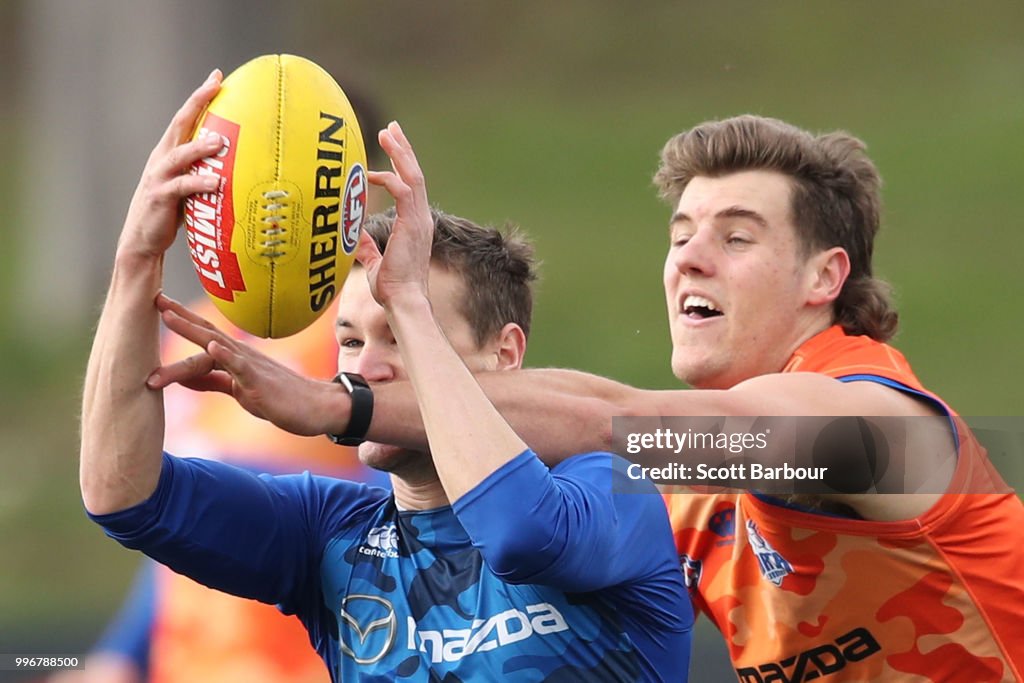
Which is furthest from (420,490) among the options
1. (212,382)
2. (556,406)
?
(212,382)

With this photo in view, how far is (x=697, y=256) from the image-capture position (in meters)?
3.59

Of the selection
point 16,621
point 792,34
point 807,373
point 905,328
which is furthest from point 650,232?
point 807,373

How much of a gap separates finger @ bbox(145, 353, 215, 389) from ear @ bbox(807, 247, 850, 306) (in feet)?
5.34

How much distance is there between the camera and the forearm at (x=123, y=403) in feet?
8.70

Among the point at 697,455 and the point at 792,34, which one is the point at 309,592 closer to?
the point at 697,455

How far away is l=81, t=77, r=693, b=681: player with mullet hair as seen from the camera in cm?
248

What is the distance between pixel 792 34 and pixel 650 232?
7.85 meters

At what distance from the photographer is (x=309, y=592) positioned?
3008 mm

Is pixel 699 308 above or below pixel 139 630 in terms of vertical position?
above

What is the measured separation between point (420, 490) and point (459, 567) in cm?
20

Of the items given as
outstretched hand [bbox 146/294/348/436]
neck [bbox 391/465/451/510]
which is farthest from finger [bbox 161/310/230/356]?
neck [bbox 391/465/451/510]

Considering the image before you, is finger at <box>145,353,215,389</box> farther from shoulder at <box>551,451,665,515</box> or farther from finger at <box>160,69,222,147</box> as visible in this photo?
shoulder at <box>551,451,665,515</box>
